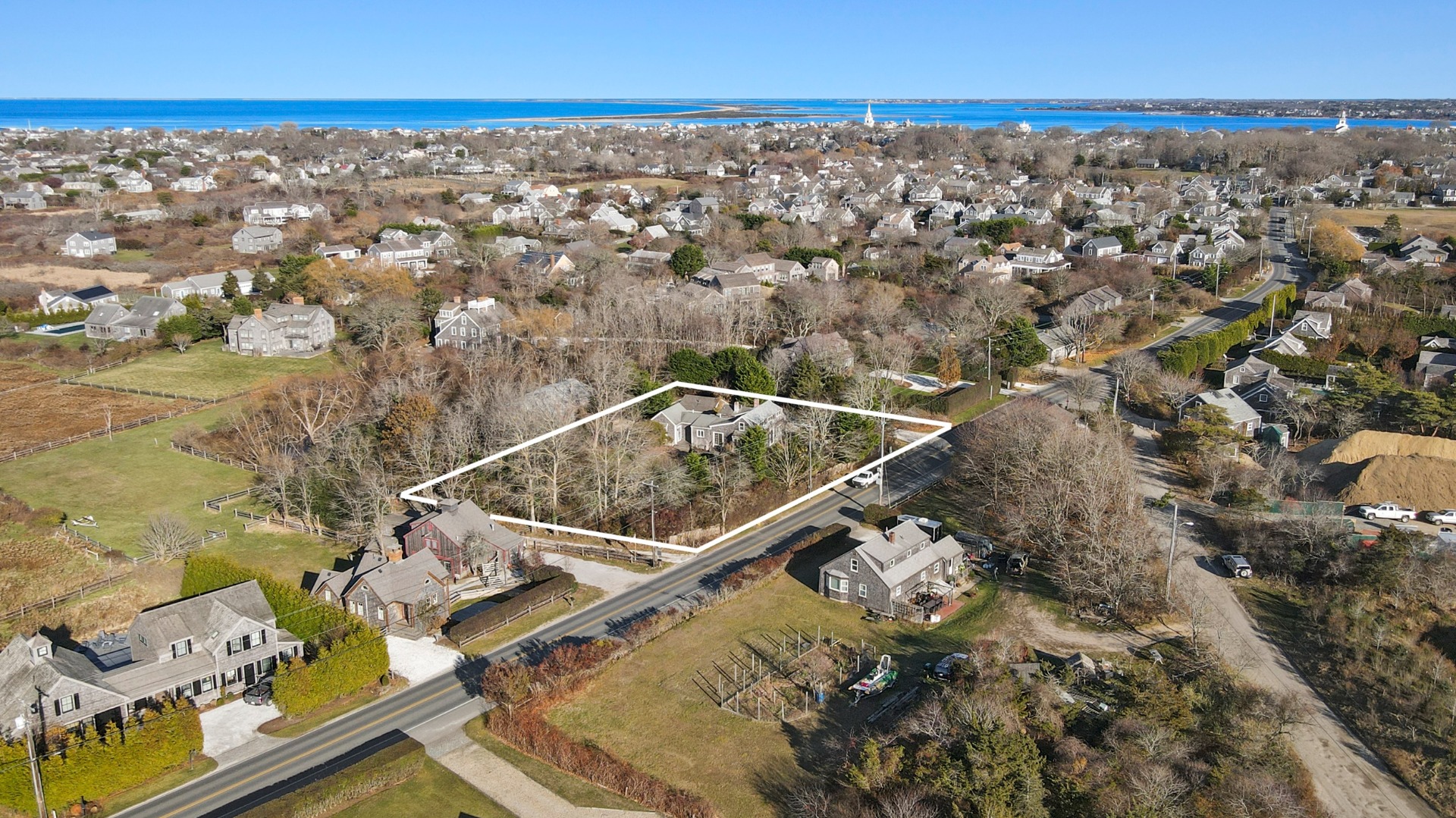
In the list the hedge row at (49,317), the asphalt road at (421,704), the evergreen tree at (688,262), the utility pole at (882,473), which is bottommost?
the asphalt road at (421,704)

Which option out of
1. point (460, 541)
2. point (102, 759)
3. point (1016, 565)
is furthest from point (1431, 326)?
point (102, 759)

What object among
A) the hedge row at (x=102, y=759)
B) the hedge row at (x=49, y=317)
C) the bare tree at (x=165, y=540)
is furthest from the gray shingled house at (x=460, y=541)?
the hedge row at (x=49, y=317)

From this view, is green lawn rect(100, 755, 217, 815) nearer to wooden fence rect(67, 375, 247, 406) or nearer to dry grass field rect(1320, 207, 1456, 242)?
wooden fence rect(67, 375, 247, 406)

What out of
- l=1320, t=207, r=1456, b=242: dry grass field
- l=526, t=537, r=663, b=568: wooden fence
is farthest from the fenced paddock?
l=1320, t=207, r=1456, b=242: dry grass field

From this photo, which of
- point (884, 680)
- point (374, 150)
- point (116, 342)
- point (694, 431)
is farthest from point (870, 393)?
point (374, 150)

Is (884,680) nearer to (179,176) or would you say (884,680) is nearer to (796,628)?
(796,628)

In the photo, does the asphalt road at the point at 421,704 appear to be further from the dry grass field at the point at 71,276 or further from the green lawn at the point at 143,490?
the dry grass field at the point at 71,276

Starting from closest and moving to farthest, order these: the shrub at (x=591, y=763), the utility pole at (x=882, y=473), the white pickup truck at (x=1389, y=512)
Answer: the shrub at (x=591, y=763)
the white pickup truck at (x=1389, y=512)
the utility pole at (x=882, y=473)
